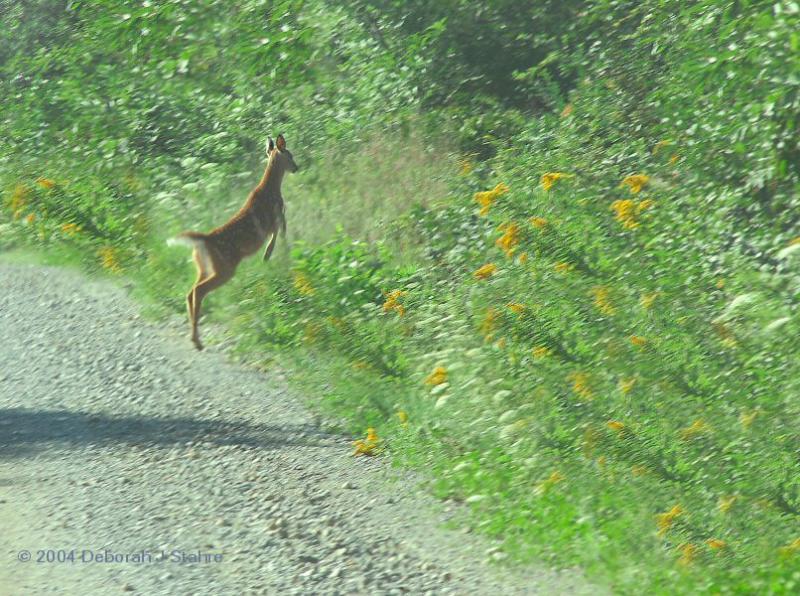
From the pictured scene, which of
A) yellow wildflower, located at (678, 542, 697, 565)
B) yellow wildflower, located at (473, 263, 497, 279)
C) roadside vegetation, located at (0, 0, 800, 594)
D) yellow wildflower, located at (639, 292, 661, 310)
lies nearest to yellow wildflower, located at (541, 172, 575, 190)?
roadside vegetation, located at (0, 0, 800, 594)

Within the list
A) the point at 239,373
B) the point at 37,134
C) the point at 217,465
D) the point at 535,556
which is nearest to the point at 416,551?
the point at 535,556

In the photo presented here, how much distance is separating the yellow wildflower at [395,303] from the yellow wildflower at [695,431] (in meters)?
3.21

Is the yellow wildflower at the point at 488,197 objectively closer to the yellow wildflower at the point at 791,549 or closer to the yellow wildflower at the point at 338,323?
the yellow wildflower at the point at 338,323

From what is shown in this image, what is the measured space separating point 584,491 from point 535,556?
0.56 metres

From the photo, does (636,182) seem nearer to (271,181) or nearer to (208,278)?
(271,181)

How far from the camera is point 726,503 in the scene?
255 inches

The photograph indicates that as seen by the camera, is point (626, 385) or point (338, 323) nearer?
point (626, 385)

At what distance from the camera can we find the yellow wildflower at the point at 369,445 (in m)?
8.17

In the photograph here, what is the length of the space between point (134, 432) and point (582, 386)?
10.1 ft

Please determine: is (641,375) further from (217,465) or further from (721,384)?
(217,465)

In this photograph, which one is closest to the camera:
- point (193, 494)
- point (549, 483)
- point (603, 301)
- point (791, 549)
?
point (791, 549)

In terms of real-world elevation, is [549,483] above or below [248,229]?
above

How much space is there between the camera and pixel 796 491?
260 inches

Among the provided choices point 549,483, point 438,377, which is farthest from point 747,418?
point 438,377
